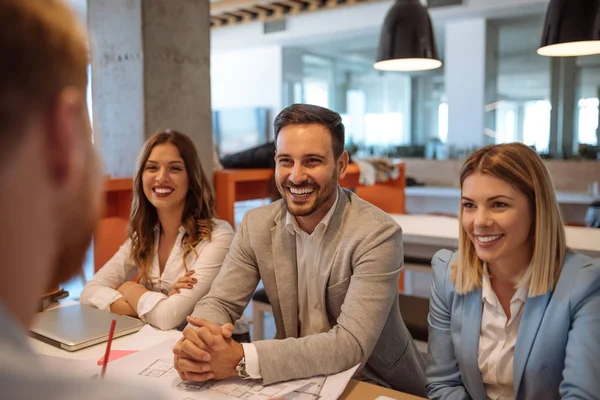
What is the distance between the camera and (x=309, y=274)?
70.4 inches

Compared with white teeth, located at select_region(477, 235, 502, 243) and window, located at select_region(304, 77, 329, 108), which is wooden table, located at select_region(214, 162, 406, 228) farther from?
window, located at select_region(304, 77, 329, 108)

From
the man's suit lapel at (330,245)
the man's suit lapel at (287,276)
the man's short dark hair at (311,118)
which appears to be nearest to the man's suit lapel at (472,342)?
the man's suit lapel at (330,245)

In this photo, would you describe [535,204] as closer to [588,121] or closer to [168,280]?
[168,280]

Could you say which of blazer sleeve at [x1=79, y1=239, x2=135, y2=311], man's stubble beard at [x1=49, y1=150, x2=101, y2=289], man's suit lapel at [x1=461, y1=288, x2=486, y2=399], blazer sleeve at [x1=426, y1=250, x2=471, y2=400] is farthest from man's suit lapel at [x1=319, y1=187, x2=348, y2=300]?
man's stubble beard at [x1=49, y1=150, x2=101, y2=289]

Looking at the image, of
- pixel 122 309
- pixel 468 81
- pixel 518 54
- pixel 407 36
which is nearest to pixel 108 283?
pixel 122 309

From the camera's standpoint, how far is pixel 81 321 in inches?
68.4

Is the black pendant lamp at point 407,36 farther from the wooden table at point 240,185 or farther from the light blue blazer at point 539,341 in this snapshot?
the light blue blazer at point 539,341

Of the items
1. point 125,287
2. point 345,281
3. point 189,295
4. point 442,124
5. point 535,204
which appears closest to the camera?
point 535,204

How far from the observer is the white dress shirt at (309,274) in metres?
1.77

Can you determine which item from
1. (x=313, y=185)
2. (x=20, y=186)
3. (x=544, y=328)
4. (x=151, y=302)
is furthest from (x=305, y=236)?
(x=20, y=186)

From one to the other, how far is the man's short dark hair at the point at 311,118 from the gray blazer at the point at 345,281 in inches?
8.0

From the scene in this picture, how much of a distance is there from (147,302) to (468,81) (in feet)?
19.2

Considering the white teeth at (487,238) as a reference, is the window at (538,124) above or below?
above

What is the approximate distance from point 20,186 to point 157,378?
104 centimetres
